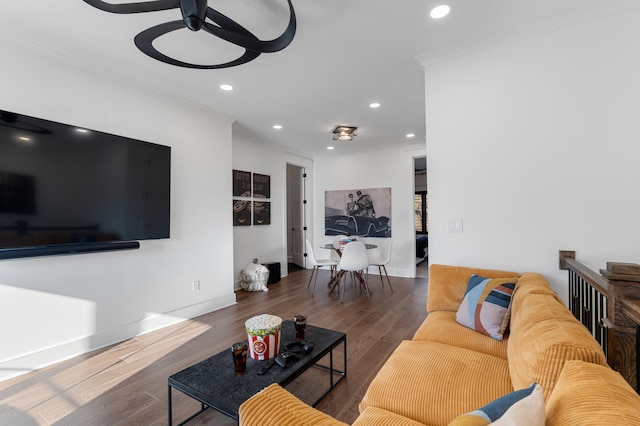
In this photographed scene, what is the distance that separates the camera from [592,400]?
64 centimetres

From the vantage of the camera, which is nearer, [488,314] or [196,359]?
[488,314]

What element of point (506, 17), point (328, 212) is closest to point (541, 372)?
point (506, 17)

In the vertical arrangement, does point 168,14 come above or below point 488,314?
above

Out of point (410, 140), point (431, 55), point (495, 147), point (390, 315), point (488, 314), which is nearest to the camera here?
point (488, 314)

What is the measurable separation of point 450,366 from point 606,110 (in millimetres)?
2099

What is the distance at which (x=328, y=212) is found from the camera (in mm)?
6602

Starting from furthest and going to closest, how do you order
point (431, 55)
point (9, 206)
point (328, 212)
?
1. point (328, 212)
2. point (431, 55)
3. point (9, 206)

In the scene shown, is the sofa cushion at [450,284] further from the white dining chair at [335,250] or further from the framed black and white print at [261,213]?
the framed black and white print at [261,213]

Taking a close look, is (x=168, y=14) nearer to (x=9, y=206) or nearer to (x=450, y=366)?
(x=9, y=206)

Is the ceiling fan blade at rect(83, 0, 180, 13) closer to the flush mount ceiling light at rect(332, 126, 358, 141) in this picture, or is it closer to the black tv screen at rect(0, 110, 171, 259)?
the black tv screen at rect(0, 110, 171, 259)

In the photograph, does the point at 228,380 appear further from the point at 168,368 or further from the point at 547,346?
the point at 547,346

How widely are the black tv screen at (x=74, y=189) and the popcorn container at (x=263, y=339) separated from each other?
1.86 metres

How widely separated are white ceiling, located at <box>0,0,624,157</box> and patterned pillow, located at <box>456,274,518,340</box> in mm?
1907

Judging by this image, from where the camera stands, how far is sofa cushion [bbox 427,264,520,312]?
2.25m
